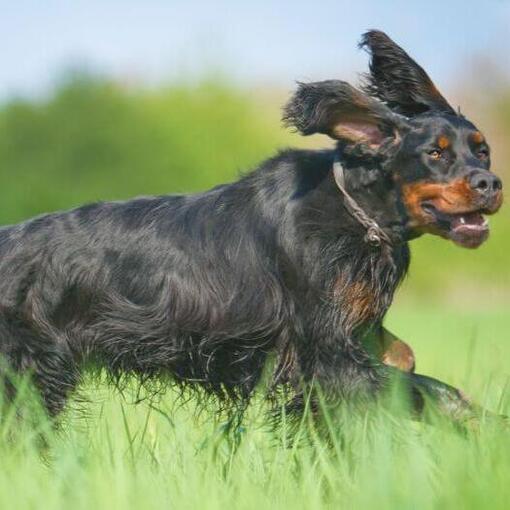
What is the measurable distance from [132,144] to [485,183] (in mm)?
34228

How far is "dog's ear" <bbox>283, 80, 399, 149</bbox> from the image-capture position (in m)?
4.71

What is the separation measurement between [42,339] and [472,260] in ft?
122

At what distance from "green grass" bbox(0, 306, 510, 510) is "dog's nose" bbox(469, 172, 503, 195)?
82cm

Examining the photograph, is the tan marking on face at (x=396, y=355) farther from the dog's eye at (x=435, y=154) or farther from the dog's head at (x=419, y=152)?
the dog's eye at (x=435, y=154)

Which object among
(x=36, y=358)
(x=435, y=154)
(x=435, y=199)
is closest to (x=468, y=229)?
(x=435, y=199)

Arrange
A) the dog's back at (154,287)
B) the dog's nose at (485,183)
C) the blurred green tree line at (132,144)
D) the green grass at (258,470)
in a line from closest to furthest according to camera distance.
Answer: the green grass at (258,470) → the dog's nose at (485,183) → the dog's back at (154,287) → the blurred green tree line at (132,144)

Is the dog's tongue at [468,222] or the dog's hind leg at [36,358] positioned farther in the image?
Result: the dog's hind leg at [36,358]

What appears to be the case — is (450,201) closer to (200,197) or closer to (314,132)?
(314,132)

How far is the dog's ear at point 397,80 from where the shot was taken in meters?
5.20

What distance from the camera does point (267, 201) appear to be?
4.88m

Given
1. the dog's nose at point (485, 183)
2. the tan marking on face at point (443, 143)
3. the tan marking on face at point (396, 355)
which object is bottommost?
the tan marking on face at point (396, 355)

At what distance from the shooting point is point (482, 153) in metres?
4.79

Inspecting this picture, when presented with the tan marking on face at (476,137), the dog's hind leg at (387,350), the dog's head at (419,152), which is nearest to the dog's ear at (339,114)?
the dog's head at (419,152)

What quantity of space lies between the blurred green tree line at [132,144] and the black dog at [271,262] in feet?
103
